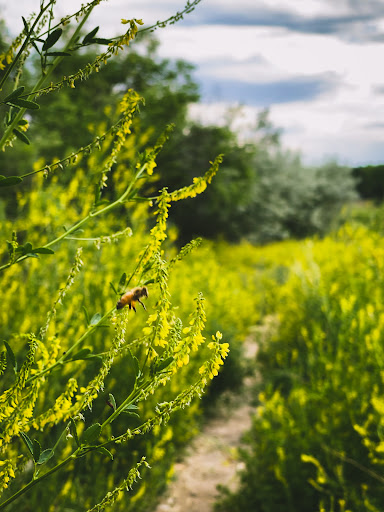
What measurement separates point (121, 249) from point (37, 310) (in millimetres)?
1922

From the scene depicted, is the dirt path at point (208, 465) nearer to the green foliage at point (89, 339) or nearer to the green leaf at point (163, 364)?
the green foliage at point (89, 339)

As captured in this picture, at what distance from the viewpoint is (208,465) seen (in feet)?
14.4

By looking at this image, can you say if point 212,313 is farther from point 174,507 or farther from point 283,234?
point 283,234

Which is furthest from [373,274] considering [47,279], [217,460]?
[47,279]

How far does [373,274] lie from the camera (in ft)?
16.7

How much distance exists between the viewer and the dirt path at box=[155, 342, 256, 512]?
12.3 feet

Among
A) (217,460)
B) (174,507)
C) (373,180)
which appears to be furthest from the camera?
(373,180)

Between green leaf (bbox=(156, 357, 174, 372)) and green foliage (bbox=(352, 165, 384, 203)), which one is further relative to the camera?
green foliage (bbox=(352, 165, 384, 203))

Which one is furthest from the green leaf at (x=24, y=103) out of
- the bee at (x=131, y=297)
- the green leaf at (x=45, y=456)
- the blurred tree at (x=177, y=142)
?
the blurred tree at (x=177, y=142)

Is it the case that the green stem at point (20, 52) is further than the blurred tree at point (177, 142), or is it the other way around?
the blurred tree at point (177, 142)

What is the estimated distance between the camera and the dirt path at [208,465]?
12.3 feet

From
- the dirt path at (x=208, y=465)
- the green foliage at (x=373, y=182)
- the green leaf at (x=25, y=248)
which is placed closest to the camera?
the green leaf at (x=25, y=248)

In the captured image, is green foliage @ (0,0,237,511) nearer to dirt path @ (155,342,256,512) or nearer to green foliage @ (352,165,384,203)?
dirt path @ (155,342,256,512)

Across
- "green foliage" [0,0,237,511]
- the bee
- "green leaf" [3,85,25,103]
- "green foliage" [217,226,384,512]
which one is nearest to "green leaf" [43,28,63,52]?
"green foliage" [0,0,237,511]
